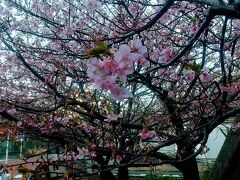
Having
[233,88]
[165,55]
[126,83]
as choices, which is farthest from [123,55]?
[233,88]

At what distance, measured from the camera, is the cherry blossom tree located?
292cm

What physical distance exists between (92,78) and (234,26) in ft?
12.4

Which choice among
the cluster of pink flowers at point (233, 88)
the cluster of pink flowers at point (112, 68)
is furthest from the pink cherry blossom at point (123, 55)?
the cluster of pink flowers at point (233, 88)

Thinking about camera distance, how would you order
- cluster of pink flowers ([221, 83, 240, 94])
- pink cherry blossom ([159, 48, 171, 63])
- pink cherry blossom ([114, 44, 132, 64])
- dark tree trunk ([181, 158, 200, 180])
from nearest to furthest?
pink cherry blossom ([114, 44, 132, 64]) < cluster of pink flowers ([221, 83, 240, 94]) < pink cherry blossom ([159, 48, 171, 63]) < dark tree trunk ([181, 158, 200, 180])

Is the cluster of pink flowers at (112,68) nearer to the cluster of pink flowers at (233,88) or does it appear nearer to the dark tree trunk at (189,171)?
the cluster of pink flowers at (233,88)

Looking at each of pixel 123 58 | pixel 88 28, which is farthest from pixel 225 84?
pixel 88 28

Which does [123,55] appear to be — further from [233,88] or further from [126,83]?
[233,88]

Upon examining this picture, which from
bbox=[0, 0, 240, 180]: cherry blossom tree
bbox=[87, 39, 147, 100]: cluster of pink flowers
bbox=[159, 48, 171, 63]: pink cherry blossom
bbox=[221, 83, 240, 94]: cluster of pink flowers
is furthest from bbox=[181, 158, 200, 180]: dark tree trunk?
bbox=[87, 39, 147, 100]: cluster of pink flowers

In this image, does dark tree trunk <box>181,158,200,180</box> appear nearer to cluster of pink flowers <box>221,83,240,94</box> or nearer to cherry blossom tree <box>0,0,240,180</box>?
cherry blossom tree <box>0,0,240,180</box>

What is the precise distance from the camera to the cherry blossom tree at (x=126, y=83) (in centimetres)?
292

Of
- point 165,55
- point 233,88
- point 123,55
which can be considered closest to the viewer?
point 123,55

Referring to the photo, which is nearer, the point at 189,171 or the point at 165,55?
the point at 165,55

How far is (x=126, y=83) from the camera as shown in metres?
2.70

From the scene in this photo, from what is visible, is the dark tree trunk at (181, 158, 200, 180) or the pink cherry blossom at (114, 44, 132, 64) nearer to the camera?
Answer: the pink cherry blossom at (114, 44, 132, 64)
